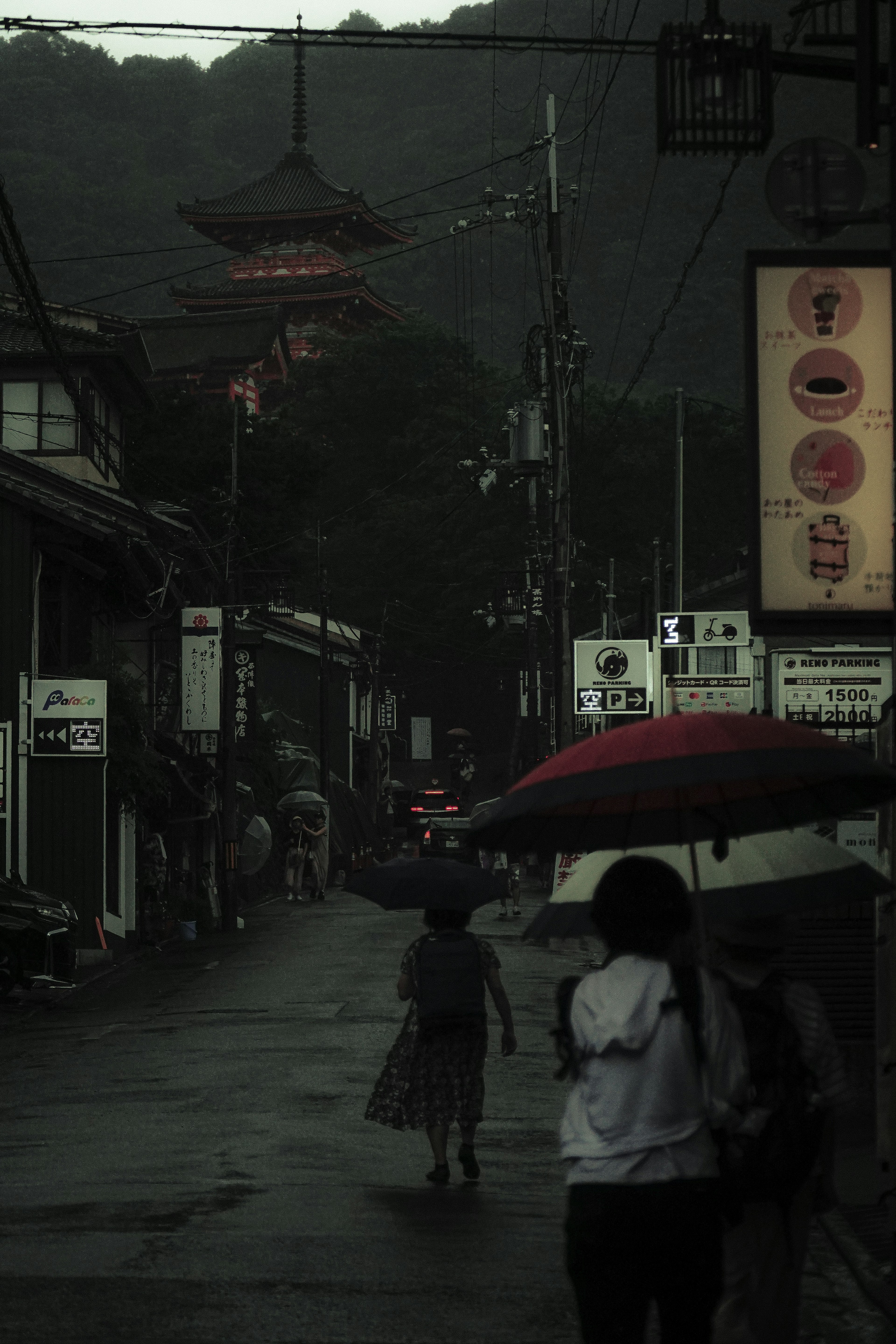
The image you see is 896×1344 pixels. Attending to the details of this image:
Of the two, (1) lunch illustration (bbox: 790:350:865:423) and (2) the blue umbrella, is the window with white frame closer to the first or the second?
(2) the blue umbrella

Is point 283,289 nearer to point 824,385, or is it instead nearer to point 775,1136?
point 824,385

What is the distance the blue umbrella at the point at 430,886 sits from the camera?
10.4 metres

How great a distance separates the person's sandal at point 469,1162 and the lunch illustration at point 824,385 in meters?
4.66

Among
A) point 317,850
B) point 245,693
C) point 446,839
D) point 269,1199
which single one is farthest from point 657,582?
point 269,1199

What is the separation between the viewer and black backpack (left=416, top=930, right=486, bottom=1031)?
1027 cm

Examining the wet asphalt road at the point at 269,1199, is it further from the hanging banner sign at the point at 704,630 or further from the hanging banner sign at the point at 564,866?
the hanging banner sign at the point at 704,630

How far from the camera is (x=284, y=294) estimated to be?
76.5 m

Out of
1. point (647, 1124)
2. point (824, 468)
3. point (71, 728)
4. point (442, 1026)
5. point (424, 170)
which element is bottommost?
point (442, 1026)

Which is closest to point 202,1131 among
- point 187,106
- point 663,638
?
point 663,638

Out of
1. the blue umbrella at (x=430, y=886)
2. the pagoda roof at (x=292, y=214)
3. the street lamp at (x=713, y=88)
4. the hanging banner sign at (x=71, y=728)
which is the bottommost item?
the blue umbrella at (x=430, y=886)

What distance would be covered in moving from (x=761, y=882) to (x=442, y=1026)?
4034mm

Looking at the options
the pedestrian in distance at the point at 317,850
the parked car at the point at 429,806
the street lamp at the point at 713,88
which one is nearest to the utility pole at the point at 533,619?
the parked car at the point at 429,806

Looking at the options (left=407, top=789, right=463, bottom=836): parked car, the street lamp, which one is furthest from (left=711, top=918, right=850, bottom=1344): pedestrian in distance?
(left=407, top=789, right=463, bottom=836): parked car

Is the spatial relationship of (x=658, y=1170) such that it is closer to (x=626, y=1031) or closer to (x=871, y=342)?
(x=626, y=1031)
